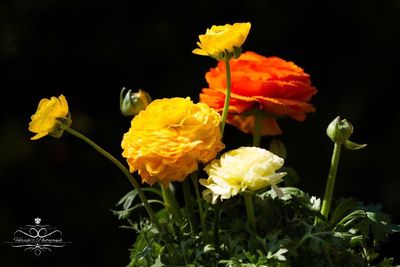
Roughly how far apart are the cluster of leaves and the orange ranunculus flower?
0.10 m

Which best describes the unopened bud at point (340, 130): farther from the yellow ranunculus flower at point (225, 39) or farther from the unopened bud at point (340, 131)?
the yellow ranunculus flower at point (225, 39)

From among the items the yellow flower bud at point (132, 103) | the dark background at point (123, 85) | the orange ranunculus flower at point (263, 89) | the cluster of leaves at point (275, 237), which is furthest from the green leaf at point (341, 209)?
the dark background at point (123, 85)

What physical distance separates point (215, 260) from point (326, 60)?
3.89 feet

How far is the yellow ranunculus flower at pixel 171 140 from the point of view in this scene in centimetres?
75

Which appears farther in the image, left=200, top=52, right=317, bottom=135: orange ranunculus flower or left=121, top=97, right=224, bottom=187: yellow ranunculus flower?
left=200, top=52, right=317, bottom=135: orange ranunculus flower

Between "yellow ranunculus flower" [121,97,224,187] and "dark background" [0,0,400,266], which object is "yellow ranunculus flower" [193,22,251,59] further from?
"dark background" [0,0,400,266]

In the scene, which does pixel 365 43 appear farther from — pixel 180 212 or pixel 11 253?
pixel 180 212

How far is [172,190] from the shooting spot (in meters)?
0.89

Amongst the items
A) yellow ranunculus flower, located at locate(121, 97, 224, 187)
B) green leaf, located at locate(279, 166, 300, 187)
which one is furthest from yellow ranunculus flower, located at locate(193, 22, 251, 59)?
green leaf, located at locate(279, 166, 300, 187)

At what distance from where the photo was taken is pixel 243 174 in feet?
2.44

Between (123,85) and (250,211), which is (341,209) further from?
(123,85)

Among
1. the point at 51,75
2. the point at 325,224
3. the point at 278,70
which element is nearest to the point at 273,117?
the point at 278,70

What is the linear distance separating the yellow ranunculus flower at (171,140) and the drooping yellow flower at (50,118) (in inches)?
2.4

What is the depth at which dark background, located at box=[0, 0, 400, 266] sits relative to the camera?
175 centimetres
